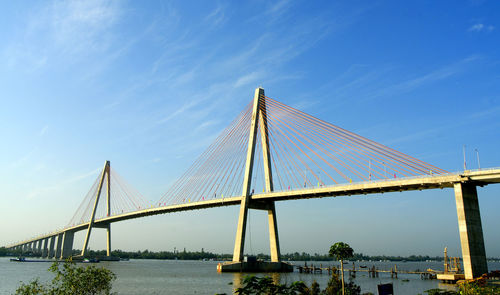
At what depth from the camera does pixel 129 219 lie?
8638cm

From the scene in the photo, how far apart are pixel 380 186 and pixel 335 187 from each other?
6198 millimetres

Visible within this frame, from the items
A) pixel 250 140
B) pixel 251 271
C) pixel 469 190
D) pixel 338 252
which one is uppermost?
pixel 250 140

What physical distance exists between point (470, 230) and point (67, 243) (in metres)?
108

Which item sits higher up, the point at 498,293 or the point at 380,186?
the point at 380,186

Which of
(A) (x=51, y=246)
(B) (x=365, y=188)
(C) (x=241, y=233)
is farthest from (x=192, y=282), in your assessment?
(A) (x=51, y=246)

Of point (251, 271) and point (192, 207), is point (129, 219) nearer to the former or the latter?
point (192, 207)

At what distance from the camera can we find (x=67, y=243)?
11062 centimetres

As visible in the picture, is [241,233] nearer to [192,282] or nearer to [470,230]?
[192,282]

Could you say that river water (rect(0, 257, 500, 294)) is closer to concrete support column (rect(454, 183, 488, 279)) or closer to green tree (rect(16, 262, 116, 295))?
concrete support column (rect(454, 183, 488, 279))

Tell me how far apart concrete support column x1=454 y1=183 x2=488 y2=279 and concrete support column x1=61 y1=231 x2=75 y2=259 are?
10751 centimetres

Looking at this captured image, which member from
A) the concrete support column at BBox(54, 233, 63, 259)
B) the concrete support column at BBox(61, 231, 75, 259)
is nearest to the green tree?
the concrete support column at BBox(61, 231, 75, 259)

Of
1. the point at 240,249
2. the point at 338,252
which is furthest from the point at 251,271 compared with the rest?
the point at 338,252

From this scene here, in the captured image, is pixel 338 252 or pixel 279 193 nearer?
pixel 338 252

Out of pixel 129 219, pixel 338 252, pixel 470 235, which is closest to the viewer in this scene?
pixel 338 252
